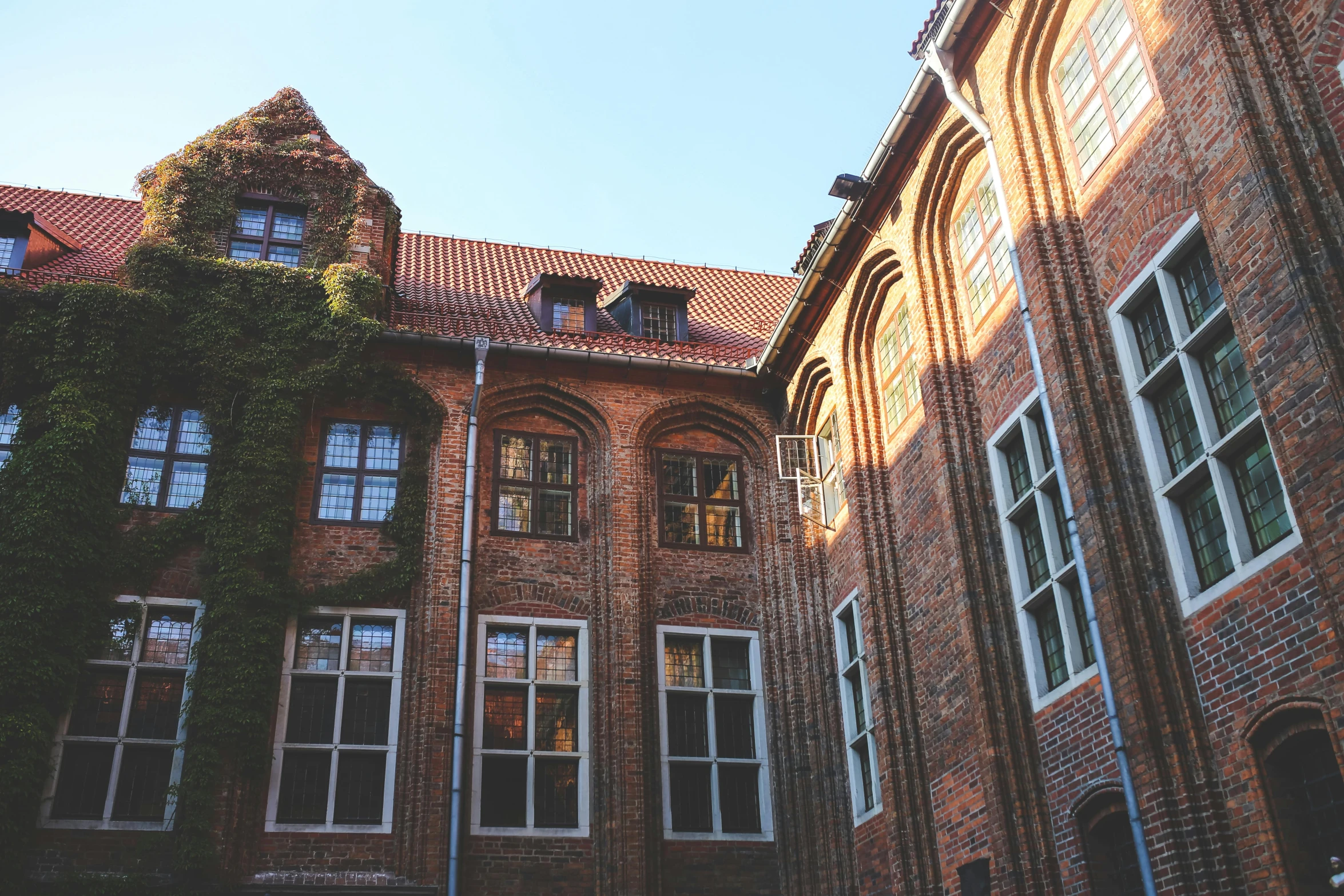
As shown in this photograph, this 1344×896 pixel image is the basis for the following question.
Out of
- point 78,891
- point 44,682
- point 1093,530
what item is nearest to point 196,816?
point 78,891

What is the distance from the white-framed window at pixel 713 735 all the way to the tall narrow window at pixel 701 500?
4.81ft

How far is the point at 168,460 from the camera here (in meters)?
17.0

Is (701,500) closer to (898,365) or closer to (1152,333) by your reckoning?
(898,365)

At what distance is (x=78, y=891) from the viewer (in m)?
13.7

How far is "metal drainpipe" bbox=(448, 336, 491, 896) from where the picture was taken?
48.6 feet

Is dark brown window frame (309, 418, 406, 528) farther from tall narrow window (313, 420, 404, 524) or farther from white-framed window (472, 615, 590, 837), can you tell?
white-framed window (472, 615, 590, 837)

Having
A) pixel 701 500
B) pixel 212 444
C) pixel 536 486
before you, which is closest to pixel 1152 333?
pixel 701 500

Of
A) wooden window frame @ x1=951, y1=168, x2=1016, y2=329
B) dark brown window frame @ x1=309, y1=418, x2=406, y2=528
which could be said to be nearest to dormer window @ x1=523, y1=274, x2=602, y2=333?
dark brown window frame @ x1=309, y1=418, x2=406, y2=528

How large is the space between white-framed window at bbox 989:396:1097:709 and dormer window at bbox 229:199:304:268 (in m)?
11.5

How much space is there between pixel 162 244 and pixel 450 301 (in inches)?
178

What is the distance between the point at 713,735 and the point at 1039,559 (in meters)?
5.97

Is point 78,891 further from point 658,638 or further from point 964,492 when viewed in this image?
point 964,492

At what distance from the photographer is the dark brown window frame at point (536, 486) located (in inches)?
701

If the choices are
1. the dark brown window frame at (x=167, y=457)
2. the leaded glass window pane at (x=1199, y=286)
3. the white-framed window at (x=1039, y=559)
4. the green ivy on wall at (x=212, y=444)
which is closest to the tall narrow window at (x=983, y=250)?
the white-framed window at (x=1039, y=559)
